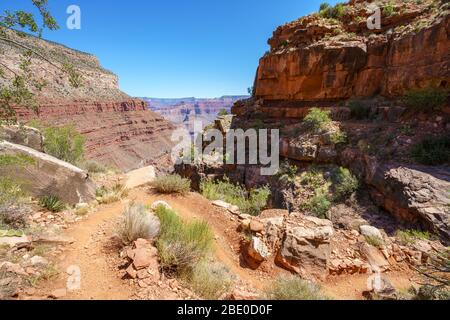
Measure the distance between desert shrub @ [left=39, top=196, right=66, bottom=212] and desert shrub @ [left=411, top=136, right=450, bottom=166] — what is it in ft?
31.4

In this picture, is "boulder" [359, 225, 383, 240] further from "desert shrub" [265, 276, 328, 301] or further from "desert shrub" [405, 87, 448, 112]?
"desert shrub" [405, 87, 448, 112]

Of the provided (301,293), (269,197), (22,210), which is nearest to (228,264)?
(301,293)

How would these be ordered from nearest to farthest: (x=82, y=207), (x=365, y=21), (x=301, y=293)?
(x=301, y=293), (x=82, y=207), (x=365, y=21)

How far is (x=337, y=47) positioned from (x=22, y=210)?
1428 centimetres

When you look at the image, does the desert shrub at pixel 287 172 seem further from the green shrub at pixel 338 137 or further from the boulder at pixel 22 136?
the boulder at pixel 22 136

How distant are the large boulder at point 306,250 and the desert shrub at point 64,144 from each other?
6425mm

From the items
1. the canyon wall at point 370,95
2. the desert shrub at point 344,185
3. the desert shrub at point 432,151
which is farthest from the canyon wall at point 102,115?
the desert shrub at point 432,151

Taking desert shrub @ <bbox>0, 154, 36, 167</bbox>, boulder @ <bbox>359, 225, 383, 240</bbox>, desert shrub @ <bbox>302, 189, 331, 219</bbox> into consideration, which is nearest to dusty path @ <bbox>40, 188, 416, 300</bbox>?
boulder @ <bbox>359, 225, 383, 240</bbox>

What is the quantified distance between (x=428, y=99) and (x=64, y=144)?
12583 mm

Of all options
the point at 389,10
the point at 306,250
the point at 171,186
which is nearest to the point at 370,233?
the point at 306,250

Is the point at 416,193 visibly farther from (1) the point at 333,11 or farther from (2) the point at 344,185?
(1) the point at 333,11

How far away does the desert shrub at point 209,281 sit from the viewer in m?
2.59

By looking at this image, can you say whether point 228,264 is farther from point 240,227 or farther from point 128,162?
point 128,162

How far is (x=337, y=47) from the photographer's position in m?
12.2
